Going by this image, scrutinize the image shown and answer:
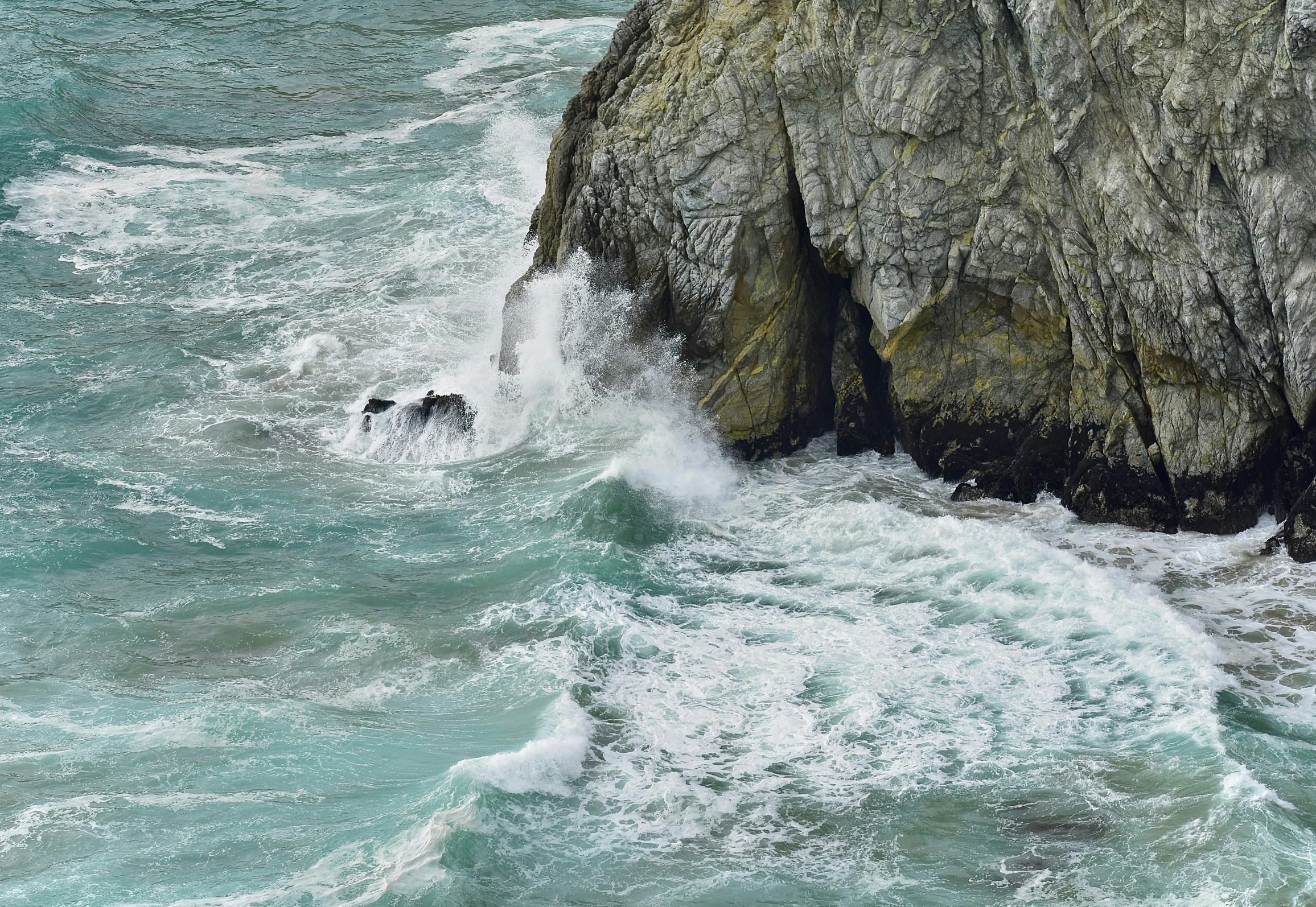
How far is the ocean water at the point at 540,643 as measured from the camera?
1158 centimetres

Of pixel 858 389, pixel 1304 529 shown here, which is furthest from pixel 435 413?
pixel 1304 529

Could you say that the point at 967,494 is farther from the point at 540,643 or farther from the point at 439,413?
the point at 439,413

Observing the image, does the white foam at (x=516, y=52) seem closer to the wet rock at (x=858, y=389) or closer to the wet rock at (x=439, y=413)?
the wet rock at (x=439, y=413)

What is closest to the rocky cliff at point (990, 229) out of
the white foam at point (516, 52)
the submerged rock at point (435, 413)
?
the submerged rock at point (435, 413)

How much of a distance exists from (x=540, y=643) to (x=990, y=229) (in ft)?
25.1

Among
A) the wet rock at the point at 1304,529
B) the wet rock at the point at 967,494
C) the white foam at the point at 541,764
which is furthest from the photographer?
the wet rock at the point at 967,494

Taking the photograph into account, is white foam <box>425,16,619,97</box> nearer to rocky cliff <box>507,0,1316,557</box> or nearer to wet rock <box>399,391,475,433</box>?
rocky cliff <box>507,0,1316,557</box>

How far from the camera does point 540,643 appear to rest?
49.8 ft

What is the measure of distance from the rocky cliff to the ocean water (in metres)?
0.81

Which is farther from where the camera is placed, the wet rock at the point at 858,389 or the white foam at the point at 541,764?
the wet rock at the point at 858,389

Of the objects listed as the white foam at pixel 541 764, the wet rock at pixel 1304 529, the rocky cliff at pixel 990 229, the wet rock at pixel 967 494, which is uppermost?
the rocky cliff at pixel 990 229

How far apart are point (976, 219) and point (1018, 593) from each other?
4.84 meters

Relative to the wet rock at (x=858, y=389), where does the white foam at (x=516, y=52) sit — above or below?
above

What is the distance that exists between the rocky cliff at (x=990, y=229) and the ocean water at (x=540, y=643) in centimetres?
81
